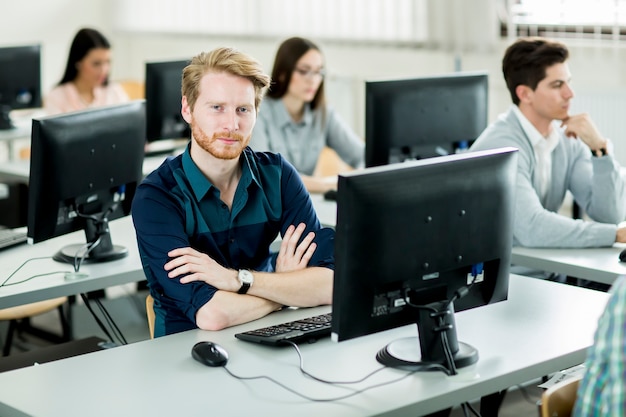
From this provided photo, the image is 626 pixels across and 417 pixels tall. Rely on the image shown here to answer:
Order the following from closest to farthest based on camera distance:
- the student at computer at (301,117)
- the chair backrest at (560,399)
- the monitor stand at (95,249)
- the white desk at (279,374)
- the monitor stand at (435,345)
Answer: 1. the chair backrest at (560,399)
2. the white desk at (279,374)
3. the monitor stand at (435,345)
4. the monitor stand at (95,249)
5. the student at computer at (301,117)

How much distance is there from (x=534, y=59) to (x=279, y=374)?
70.4 inches

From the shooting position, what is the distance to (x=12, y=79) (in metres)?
5.35

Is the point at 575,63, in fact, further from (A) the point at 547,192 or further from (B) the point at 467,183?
(B) the point at 467,183

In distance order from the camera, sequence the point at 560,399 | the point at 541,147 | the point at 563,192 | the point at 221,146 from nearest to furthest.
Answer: the point at 560,399 < the point at 221,146 < the point at 541,147 < the point at 563,192

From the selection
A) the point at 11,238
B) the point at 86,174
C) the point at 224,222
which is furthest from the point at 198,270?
the point at 11,238

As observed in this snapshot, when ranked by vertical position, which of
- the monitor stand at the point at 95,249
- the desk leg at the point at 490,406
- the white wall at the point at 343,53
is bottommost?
the desk leg at the point at 490,406

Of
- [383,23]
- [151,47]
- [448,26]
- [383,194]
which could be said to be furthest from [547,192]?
[151,47]

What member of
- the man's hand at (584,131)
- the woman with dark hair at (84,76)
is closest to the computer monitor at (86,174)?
the man's hand at (584,131)

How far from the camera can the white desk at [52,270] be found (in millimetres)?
2736

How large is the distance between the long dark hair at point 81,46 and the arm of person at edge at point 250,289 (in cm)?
310

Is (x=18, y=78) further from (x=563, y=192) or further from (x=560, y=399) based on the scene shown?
(x=560, y=399)

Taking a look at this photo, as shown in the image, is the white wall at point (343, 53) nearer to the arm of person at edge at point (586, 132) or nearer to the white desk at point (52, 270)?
the arm of person at edge at point (586, 132)

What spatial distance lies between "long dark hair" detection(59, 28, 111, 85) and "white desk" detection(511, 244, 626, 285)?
9.80ft

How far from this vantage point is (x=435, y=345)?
214 cm
